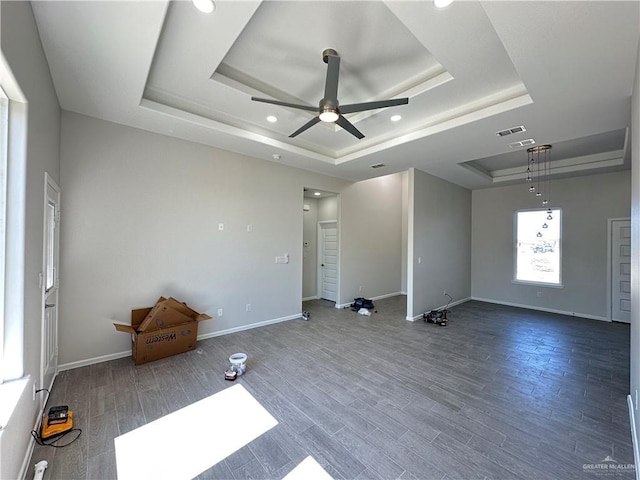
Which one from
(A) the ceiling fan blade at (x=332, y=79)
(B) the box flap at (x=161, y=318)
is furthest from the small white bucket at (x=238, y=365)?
(A) the ceiling fan blade at (x=332, y=79)

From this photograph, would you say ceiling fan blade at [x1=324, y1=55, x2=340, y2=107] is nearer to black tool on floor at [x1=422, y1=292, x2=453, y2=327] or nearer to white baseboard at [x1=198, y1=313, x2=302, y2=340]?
white baseboard at [x1=198, y1=313, x2=302, y2=340]

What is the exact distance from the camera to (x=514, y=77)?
2.71 meters

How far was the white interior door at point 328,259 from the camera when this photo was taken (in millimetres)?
6652

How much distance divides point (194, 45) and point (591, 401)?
5164 mm

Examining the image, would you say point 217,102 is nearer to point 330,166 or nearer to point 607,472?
point 330,166

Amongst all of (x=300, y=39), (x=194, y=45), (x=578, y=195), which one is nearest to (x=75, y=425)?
(x=194, y=45)

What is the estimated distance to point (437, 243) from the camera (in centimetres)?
612

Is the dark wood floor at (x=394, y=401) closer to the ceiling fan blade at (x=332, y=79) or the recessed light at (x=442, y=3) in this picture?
the ceiling fan blade at (x=332, y=79)

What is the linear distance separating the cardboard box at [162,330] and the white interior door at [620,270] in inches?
317

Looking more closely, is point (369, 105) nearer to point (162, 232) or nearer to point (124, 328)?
point (162, 232)

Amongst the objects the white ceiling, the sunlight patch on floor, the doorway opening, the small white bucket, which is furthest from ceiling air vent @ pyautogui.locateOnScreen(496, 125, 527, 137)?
the small white bucket

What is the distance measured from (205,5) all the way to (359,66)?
1.52 meters

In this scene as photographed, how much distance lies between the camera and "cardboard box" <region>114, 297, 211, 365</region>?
334 cm

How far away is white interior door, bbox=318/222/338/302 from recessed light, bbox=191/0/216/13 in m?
4.95
